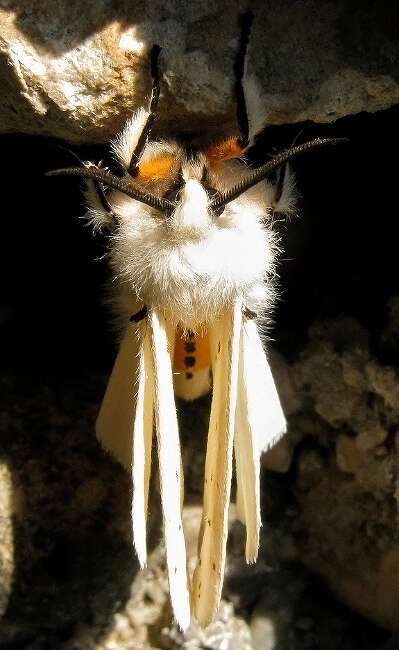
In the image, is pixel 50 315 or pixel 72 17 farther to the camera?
pixel 50 315

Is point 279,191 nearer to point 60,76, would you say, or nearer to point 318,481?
point 60,76

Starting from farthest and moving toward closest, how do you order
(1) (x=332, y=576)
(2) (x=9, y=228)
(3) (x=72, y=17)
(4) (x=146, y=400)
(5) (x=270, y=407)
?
(2) (x=9, y=228) < (1) (x=332, y=576) < (5) (x=270, y=407) < (4) (x=146, y=400) < (3) (x=72, y=17)

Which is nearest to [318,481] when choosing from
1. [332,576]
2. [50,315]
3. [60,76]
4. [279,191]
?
[332,576]

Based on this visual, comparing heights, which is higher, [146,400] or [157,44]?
→ [157,44]

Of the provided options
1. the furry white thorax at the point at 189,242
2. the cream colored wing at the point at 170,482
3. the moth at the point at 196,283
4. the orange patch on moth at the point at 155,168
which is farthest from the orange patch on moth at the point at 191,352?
the orange patch on moth at the point at 155,168

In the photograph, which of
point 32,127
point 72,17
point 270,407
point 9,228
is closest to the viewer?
point 72,17

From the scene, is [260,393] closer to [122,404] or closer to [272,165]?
[122,404]

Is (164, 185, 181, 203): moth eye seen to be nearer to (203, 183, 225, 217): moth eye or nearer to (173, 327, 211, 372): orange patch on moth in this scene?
(203, 183, 225, 217): moth eye
